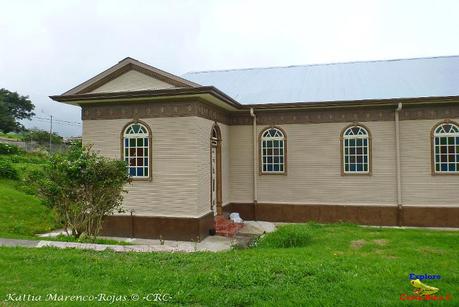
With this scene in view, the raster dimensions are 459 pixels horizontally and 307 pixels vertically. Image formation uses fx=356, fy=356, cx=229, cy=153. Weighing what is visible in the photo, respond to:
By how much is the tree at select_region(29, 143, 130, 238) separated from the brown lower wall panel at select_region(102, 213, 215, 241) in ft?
5.72

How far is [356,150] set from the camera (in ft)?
39.3

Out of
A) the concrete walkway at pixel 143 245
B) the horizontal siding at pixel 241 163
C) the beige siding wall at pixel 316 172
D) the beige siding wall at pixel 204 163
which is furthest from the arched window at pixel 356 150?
the concrete walkway at pixel 143 245

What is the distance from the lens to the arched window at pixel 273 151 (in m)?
12.6

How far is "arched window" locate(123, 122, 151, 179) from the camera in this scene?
409 inches

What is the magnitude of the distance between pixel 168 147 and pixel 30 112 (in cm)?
5988

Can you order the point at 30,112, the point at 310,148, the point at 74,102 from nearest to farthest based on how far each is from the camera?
the point at 74,102
the point at 310,148
the point at 30,112

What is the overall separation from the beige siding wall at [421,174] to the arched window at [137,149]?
320 inches

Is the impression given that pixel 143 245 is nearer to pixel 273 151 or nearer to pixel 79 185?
pixel 79 185

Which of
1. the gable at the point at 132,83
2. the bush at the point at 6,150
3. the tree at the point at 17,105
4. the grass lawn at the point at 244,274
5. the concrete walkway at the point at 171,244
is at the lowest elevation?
the concrete walkway at the point at 171,244

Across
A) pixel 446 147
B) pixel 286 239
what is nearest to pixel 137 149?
pixel 286 239

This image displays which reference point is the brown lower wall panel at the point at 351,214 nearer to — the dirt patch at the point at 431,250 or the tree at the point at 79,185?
the dirt patch at the point at 431,250

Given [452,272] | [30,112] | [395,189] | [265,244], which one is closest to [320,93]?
[395,189]

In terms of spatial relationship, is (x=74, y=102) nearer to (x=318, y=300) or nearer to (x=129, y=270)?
(x=129, y=270)

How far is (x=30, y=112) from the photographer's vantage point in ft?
198
